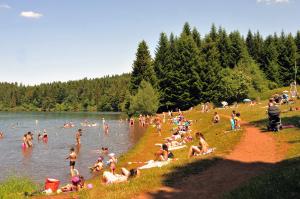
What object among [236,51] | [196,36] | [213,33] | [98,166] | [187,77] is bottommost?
[98,166]

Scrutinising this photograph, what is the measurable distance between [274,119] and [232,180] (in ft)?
38.1

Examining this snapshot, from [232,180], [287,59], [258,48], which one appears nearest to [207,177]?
[232,180]

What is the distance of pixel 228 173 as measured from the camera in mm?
16031

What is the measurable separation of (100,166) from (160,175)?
10.6 meters

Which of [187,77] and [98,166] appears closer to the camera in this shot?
[98,166]

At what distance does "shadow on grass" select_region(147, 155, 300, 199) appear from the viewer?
11.9 metres

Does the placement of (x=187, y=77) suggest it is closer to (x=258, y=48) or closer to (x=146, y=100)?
(x=146, y=100)

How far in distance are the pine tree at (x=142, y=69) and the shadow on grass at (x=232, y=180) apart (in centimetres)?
6798

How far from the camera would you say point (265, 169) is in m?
16.0

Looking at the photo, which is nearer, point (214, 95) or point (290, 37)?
point (214, 95)

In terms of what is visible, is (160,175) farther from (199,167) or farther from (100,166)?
(100,166)

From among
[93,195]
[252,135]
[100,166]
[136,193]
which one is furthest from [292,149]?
[100,166]

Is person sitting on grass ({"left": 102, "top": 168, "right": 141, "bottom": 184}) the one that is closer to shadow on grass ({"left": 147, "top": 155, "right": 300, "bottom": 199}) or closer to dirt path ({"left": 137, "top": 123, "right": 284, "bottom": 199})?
shadow on grass ({"left": 147, "top": 155, "right": 300, "bottom": 199})

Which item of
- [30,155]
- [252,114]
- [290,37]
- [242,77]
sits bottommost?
[30,155]
